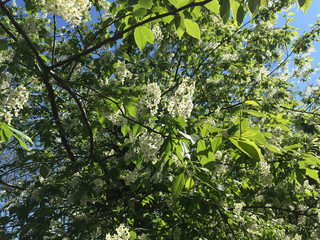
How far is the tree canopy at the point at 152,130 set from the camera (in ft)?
5.66

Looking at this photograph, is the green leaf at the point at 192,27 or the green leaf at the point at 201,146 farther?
the green leaf at the point at 201,146

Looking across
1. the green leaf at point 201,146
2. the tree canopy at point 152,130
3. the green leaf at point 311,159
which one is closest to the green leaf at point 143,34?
the tree canopy at point 152,130

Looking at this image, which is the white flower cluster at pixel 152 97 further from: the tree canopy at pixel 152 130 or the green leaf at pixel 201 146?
the green leaf at pixel 201 146

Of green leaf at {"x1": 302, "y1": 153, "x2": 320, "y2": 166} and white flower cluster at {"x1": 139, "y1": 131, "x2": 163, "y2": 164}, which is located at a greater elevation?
white flower cluster at {"x1": 139, "y1": 131, "x2": 163, "y2": 164}

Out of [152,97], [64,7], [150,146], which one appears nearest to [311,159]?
[150,146]

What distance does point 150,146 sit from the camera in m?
2.11

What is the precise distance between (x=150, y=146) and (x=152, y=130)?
34 centimetres

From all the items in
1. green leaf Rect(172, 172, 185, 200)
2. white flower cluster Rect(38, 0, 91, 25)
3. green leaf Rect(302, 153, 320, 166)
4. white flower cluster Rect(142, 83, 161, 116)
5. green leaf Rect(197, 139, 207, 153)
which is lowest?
green leaf Rect(302, 153, 320, 166)

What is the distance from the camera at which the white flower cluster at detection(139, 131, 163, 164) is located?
2115 millimetres

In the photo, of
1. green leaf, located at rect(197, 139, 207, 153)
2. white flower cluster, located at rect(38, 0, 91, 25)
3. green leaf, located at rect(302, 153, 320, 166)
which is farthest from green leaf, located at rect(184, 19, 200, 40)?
green leaf, located at rect(302, 153, 320, 166)

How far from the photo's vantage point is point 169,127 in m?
1.88

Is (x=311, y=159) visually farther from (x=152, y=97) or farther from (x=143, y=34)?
(x=143, y=34)

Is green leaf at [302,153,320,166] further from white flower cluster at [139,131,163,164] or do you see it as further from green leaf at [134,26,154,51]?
green leaf at [134,26,154,51]

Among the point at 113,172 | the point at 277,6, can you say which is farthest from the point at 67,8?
the point at 277,6
